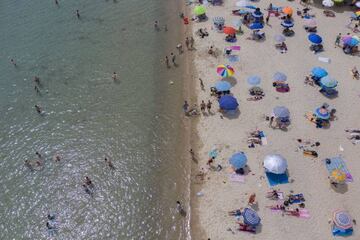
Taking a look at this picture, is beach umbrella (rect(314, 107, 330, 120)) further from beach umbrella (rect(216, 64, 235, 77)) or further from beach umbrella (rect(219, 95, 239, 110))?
beach umbrella (rect(216, 64, 235, 77))

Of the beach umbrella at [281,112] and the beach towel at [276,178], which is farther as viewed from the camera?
the beach umbrella at [281,112]

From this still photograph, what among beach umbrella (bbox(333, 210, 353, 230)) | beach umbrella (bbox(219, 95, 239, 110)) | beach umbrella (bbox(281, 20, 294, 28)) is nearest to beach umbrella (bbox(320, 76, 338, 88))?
beach umbrella (bbox(219, 95, 239, 110))

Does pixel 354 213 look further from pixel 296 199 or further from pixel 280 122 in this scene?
pixel 280 122

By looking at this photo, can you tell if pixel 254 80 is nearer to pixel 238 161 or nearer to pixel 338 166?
pixel 238 161

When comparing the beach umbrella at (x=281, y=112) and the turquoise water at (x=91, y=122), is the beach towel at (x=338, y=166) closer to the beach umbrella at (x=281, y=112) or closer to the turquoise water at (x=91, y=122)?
the beach umbrella at (x=281, y=112)

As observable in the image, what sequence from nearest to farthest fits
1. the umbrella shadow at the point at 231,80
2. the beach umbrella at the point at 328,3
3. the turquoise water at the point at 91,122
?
the turquoise water at the point at 91,122
the umbrella shadow at the point at 231,80
the beach umbrella at the point at 328,3

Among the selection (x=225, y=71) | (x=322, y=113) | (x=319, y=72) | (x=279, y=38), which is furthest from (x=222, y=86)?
(x=279, y=38)

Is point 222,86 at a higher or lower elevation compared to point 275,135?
higher

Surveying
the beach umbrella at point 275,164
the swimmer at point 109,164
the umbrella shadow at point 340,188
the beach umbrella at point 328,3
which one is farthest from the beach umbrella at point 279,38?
the swimmer at point 109,164
